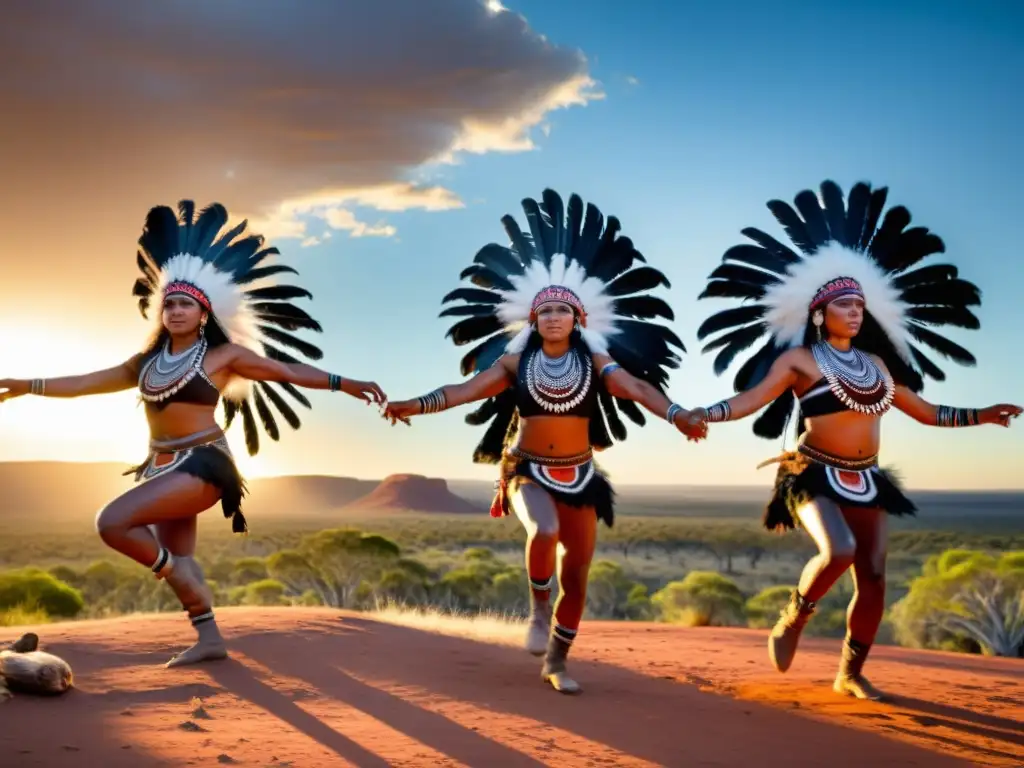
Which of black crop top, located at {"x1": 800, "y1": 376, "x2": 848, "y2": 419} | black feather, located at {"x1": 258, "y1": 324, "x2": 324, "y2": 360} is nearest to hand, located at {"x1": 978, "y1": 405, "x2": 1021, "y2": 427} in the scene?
black crop top, located at {"x1": 800, "y1": 376, "x2": 848, "y2": 419}

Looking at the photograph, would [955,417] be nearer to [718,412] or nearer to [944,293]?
[944,293]

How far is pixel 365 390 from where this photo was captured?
7348 mm

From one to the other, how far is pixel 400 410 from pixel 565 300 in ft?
4.81

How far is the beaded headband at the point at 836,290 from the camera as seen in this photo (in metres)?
7.14

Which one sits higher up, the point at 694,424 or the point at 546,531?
the point at 694,424

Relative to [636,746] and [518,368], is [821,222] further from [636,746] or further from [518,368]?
[636,746]

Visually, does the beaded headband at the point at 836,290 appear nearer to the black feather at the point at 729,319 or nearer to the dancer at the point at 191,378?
the black feather at the point at 729,319

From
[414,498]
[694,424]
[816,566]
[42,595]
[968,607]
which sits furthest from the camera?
[414,498]

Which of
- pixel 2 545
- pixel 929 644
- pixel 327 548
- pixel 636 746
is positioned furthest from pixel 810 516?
pixel 2 545

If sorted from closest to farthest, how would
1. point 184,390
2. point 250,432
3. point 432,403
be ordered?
point 432,403 → point 184,390 → point 250,432

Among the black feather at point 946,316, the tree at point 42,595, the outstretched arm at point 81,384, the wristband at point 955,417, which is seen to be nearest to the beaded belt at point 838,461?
the wristband at point 955,417

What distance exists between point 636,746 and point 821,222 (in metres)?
4.23

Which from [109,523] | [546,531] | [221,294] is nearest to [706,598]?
[546,531]

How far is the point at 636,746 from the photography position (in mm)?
5555
